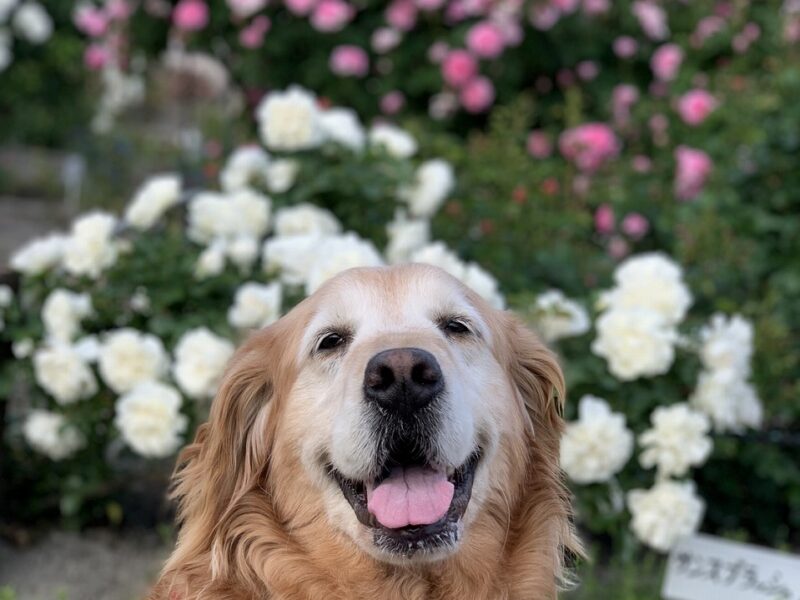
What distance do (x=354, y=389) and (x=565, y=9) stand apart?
16.3 feet

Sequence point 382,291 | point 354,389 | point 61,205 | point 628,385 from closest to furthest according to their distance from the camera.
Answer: point 354,389 → point 382,291 → point 628,385 → point 61,205

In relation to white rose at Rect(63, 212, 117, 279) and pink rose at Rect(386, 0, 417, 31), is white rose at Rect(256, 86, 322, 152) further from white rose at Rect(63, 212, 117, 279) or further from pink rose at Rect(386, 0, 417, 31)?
pink rose at Rect(386, 0, 417, 31)

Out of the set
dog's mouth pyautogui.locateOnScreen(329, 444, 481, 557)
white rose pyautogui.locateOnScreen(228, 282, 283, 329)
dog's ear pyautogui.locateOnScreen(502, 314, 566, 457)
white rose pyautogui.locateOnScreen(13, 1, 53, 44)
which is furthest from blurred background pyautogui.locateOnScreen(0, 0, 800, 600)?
white rose pyautogui.locateOnScreen(13, 1, 53, 44)

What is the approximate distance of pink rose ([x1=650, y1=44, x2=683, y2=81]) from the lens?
676cm

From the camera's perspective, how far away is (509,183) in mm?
5656

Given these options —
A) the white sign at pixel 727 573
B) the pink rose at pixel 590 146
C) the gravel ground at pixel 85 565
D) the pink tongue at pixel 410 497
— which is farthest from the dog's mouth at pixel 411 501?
the pink rose at pixel 590 146

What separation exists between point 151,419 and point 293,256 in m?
0.80

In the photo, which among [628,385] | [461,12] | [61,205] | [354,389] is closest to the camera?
[354,389]

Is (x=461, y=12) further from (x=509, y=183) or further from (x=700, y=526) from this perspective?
(x=700, y=526)

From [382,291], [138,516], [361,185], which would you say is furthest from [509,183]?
[382,291]

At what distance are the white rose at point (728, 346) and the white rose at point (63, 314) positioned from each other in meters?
2.37

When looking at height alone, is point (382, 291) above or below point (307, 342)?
above

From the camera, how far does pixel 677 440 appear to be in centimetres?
397

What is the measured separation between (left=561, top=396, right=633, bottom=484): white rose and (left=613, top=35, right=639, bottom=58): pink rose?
12.5 ft
